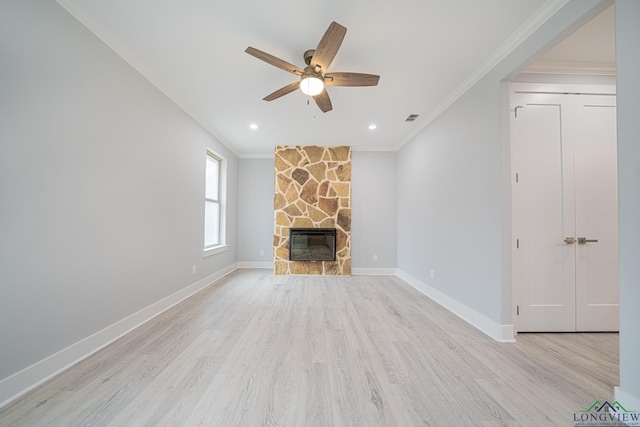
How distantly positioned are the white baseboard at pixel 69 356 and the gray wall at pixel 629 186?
339 centimetres

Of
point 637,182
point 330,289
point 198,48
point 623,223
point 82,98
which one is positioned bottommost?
point 330,289

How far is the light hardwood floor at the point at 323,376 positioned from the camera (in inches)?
51.9

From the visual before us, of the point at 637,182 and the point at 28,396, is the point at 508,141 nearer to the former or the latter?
the point at 637,182

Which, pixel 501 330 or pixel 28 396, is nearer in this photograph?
pixel 28 396

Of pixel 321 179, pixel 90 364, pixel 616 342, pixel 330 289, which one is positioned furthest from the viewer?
pixel 321 179

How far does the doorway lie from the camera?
231 centimetres

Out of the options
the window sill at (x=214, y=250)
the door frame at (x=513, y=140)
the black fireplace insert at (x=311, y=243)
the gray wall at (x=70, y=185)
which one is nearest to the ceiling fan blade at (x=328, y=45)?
the door frame at (x=513, y=140)

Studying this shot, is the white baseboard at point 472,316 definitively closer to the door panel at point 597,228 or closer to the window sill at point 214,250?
the door panel at point 597,228

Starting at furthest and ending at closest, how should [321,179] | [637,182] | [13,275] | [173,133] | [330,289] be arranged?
1. [321,179]
2. [330,289]
3. [173,133]
4. [13,275]
5. [637,182]

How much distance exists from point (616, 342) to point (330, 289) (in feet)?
9.89

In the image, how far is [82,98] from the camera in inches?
72.0

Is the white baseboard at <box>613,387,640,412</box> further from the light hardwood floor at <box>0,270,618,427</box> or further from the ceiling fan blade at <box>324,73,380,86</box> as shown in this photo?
the ceiling fan blade at <box>324,73,380,86</box>

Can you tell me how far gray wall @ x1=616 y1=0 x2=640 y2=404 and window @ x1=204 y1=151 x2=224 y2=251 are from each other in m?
4.66

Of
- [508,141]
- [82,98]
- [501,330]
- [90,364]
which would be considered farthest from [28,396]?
[508,141]
